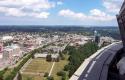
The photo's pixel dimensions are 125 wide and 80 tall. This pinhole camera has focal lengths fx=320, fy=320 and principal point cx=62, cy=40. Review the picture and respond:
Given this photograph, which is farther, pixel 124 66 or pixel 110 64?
pixel 110 64

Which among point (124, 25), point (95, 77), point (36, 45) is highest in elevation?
point (124, 25)

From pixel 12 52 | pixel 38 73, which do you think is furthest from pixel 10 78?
pixel 12 52

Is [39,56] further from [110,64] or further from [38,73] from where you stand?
[110,64]

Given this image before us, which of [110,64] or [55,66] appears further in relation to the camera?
[55,66]

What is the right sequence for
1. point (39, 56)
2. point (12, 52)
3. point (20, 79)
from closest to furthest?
point (20, 79), point (39, 56), point (12, 52)

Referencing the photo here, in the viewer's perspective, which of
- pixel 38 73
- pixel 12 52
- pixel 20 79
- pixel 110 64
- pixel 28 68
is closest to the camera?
pixel 110 64

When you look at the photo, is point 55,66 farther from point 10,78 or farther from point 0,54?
point 0,54

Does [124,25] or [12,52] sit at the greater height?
[124,25]

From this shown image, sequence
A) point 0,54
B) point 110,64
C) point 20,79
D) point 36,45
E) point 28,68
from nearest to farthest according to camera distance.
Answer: point 110,64 < point 20,79 < point 28,68 < point 0,54 < point 36,45

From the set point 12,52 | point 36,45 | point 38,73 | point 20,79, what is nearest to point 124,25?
point 20,79
